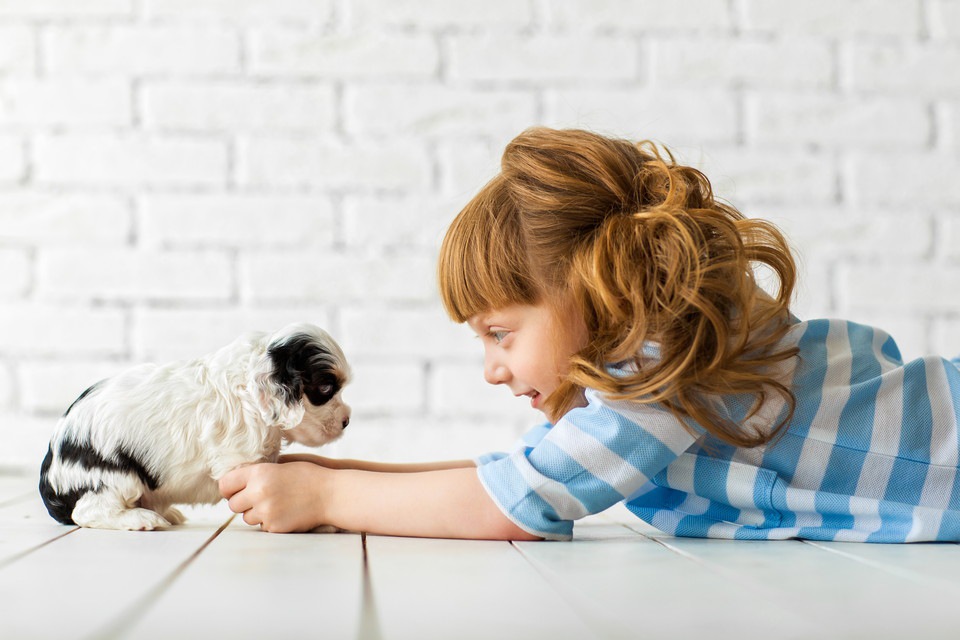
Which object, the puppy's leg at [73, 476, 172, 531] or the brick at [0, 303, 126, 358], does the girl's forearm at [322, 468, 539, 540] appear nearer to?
the puppy's leg at [73, 476, 172, 531]

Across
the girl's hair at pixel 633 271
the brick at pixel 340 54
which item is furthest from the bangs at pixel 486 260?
the brick at pixel 340 54

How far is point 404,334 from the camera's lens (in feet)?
5.72

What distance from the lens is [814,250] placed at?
1.80m

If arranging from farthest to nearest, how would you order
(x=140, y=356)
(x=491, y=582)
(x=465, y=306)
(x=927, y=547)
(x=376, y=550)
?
1. (x=140, y=356)
2. (x=465, y=306)
3. (x=927, y=547)
4. (x=376, y=550)
5. (x=491, y=582)

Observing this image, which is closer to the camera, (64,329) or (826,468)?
(826,468)

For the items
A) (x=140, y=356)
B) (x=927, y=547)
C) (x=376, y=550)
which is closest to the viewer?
(x=376, y=550)

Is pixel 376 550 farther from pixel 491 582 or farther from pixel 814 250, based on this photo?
pixel 814 250

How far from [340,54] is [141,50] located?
0.37m

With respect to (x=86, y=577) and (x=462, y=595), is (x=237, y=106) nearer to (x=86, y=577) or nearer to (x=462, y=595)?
(x=86, y=577)

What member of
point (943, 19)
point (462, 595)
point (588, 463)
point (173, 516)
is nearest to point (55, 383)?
point (173, 516)

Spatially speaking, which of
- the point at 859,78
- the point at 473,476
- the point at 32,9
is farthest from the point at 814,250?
the point at 32,9

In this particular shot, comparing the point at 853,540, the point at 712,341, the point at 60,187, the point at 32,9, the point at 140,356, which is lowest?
the point at 853,540

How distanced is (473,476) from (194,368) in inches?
13.7

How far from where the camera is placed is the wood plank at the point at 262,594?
2.06ft
